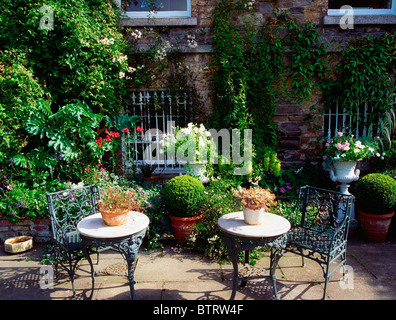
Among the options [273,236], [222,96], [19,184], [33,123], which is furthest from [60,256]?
[222,96]

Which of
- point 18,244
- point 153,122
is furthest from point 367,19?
point 18,244

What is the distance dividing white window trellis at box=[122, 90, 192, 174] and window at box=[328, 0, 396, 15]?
333 centimetres

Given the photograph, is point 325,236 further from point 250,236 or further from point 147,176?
point 147,176

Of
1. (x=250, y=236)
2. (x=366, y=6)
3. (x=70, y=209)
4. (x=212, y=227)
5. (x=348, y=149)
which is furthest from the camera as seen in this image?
(x=366, y=6)

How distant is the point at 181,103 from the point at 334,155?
9.45 ft

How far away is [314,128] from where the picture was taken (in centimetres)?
640

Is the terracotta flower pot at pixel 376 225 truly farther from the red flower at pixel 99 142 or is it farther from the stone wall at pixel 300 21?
the red flower at pixel 99 142

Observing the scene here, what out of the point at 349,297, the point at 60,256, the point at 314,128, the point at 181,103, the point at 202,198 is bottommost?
the point at 349,297

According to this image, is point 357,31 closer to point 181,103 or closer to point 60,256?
point 181,103

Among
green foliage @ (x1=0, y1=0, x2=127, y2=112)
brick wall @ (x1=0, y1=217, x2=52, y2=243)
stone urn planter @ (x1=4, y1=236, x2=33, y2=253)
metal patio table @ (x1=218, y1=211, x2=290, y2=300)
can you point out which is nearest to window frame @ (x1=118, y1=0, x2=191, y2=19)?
green foliage @ (x1=0, y1=0, x2=127, y2=112)

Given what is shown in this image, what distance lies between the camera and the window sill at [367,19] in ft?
20.1

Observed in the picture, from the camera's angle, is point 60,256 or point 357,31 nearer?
point 60,256

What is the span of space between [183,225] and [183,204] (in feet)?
1.04

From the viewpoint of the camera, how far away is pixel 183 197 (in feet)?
15.6
